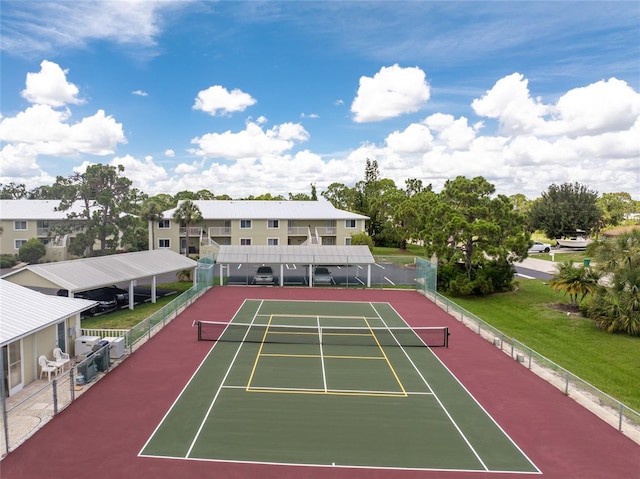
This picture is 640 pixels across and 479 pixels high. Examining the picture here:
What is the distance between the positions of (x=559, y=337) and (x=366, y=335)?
1308 cm

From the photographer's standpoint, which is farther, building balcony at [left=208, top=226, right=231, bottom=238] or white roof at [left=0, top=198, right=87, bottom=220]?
white roof at [left=0, top=198, right=87, bottom=220]

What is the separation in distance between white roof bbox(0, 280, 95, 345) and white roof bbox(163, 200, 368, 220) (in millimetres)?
38273

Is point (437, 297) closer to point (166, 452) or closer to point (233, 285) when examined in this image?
point (233, 285)

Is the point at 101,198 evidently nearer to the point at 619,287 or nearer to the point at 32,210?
the point at 32,210

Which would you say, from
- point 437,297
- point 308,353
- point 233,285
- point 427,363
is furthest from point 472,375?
point 233,285

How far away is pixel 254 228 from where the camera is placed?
197 feet

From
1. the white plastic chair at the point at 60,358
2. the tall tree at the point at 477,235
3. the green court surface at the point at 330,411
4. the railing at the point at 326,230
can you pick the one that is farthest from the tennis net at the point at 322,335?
the railing at the point at 326,230

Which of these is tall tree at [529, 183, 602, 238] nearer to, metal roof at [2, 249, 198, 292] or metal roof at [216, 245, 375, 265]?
metal roof at [216, 245, 375, 265]

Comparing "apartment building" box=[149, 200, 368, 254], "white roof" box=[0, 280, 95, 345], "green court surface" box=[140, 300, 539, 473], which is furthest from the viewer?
"apartment building" box=[149, 200, 368, 254]

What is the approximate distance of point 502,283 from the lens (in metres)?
40.8

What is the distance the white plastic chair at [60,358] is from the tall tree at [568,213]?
7544 cm

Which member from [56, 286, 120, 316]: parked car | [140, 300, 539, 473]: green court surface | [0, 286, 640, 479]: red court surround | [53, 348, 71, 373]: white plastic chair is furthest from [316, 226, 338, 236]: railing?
[53, 348, 71, 373]: white plastic chair

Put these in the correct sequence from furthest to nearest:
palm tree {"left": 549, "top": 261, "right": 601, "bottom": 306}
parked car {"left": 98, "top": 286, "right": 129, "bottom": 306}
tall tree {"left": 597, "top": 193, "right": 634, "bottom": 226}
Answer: tall tree {"left": 597, "top": 193, "right": 634, "bottom": 226} < parked car {"left": 98, "top": 286, "right": 129, "bottom": 306} < palm tree {"left": 549, "top": 261, "right": 601, "bottom": 306}

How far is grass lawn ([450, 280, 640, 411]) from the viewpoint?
74.4 feet
